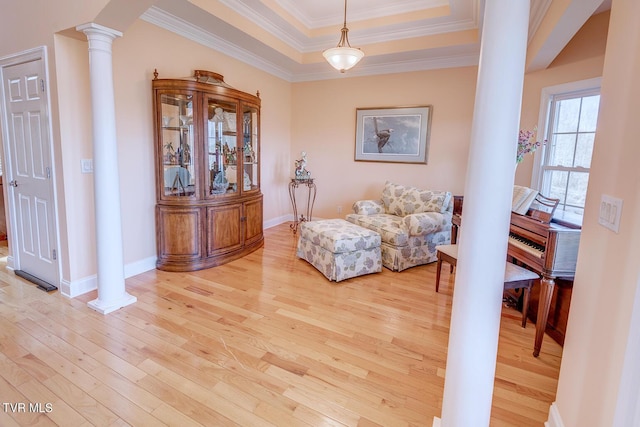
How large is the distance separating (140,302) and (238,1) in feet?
10.3

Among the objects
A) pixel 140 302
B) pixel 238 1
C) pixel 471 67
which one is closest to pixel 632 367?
pixel 140 302

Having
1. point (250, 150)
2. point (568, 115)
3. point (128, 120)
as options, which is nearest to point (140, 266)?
point (128, 120)

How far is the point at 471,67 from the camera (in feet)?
14.6

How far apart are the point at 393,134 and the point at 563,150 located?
2.21 m

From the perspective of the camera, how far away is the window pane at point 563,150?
3.26 meters

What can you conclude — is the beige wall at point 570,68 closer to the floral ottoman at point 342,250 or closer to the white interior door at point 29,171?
the floral ottoman at point 342,250

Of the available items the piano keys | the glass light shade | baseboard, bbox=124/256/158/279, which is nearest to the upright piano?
the piano keys

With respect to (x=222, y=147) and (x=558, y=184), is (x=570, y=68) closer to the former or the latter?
(x=558, y=184)

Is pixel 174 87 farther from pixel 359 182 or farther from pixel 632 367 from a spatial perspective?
pixel 632 367

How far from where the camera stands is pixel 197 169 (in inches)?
137

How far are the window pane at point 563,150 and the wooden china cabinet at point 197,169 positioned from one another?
11.3 feet

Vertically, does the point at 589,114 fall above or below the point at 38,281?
above

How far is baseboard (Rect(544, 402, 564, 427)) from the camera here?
4.89 ft

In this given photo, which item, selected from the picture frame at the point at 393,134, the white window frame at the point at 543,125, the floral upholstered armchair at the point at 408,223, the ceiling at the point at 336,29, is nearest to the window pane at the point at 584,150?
the white window frame at the point at 543,125
